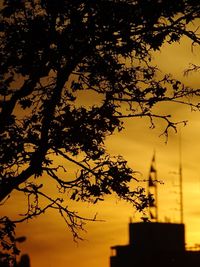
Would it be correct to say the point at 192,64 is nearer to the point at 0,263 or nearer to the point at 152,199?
the point at 152,199

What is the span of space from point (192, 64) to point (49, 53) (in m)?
3.65

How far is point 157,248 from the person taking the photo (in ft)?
395

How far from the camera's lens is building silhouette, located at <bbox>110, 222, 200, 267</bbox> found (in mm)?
119438

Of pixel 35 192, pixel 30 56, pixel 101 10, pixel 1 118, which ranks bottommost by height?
pixel 35 192

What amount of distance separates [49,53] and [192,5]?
3.65 meters

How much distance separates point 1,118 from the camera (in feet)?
57.9

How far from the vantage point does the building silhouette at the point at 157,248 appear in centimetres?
11944

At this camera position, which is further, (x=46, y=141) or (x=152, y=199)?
(x=152, y=199)

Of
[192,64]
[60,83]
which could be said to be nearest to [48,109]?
[60,83]

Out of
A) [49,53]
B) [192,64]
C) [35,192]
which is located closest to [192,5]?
[192,64]

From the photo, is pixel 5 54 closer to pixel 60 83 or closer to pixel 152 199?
pixel 60 83

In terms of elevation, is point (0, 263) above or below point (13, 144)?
below

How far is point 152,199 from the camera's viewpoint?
19.2 m

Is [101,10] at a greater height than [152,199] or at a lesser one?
greater
